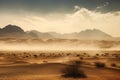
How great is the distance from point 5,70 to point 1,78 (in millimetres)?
2940

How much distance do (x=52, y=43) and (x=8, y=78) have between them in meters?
104

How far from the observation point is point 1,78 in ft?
44.6

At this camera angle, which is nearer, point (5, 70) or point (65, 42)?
point (5, 70)

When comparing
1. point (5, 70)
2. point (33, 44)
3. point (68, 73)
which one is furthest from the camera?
point (33, 44)

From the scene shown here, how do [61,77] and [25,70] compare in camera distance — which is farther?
[25,70]

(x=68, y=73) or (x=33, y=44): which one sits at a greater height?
(x=33, y=44)

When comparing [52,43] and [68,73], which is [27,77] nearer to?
[68,73]

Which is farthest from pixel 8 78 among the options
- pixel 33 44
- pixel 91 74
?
pixel 33 44

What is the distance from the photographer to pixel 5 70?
16500mm

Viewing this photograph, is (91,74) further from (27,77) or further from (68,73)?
(27,77)

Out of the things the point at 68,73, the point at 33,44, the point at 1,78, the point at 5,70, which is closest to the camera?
the point at 1,78

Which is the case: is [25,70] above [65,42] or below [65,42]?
below

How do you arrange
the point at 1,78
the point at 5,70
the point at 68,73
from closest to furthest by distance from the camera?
the point at 1,78 < the point at 68,73 < the point at 5,70

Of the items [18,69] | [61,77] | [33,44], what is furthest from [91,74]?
[33,44]
